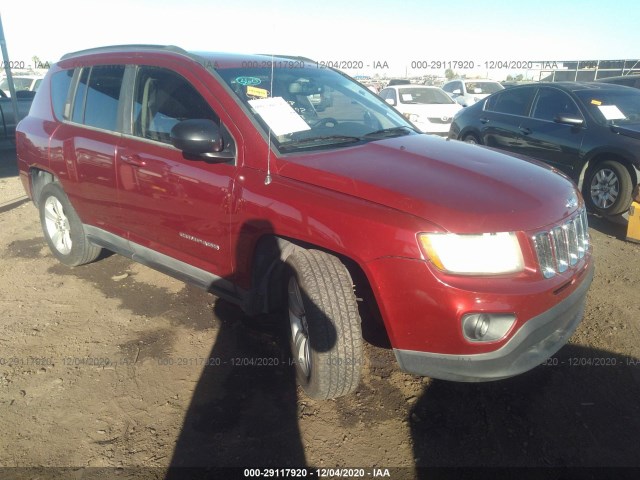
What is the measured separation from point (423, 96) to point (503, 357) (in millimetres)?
10838

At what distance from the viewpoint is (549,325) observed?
2369mm

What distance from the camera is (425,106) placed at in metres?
11.6

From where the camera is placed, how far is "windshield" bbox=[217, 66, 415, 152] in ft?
9.82

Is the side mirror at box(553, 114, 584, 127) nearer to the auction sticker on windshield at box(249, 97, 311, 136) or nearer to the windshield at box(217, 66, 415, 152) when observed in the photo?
the windshield at box(217, 66, 415, 152)

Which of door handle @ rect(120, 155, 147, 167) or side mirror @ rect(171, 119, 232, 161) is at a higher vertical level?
side mirror @ rect(171, 119, 232, 161)

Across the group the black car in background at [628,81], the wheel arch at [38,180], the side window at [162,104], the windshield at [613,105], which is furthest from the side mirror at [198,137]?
the black car in background at [628,81]

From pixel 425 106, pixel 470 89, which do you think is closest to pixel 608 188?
pixel 425 106

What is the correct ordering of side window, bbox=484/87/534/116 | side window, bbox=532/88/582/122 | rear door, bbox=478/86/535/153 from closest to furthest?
side window, bbox=532/88/582/122 → rear door, bbox=478/86/535/153 → side window, bbox=484/87/534/116

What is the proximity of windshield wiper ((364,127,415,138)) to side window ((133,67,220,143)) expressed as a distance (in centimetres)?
105

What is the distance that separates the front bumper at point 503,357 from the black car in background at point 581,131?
402 cm

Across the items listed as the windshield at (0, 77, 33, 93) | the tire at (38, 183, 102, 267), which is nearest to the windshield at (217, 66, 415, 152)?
the tire at (38, 183, 102, 267)

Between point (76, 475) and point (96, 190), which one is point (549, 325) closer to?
point (76, 475)

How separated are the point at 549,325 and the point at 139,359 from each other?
2.43 metres

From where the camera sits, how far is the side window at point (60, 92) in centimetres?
425
